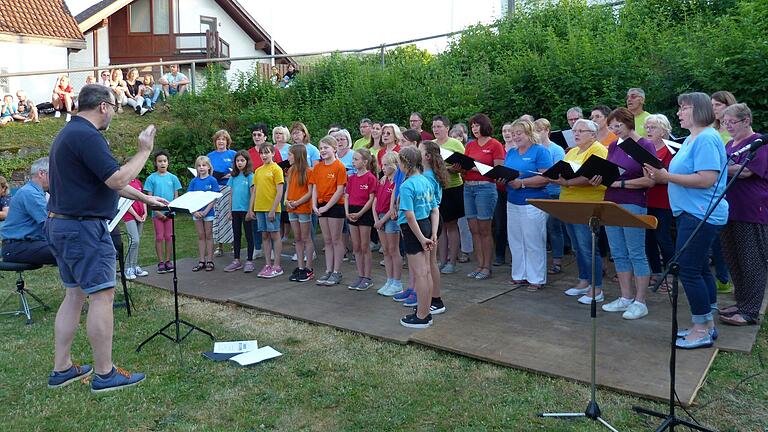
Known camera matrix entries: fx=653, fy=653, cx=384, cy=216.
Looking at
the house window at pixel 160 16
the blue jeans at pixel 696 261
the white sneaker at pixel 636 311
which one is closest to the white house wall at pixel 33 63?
the house window at pixel 160 16

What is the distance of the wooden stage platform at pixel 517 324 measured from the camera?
16.5ft

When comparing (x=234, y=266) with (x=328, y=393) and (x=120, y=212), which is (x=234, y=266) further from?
(x=328, y=393)

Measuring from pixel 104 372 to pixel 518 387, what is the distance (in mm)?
3124

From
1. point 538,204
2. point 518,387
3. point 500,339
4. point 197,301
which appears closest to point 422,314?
point 500,339

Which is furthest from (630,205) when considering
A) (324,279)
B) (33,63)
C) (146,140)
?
(33,63)

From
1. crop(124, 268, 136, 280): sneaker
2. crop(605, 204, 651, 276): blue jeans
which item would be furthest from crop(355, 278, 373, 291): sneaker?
crop(124, 268, 136, 280): sneaker

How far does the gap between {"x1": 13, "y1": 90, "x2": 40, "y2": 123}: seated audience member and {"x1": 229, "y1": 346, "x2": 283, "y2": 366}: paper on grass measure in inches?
558

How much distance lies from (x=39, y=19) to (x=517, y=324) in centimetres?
2409

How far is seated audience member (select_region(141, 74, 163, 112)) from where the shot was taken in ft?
59.4

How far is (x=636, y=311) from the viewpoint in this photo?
626 centimetres

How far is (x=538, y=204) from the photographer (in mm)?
4609

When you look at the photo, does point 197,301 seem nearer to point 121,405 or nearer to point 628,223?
point 121,405

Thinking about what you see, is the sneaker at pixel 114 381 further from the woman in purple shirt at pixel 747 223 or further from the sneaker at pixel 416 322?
the woman in purple shirt at pixel 747 223

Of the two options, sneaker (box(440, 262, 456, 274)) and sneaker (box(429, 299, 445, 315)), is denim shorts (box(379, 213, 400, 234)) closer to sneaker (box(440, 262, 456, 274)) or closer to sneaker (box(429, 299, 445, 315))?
sneaker (box(429, 299, 445, 315))
